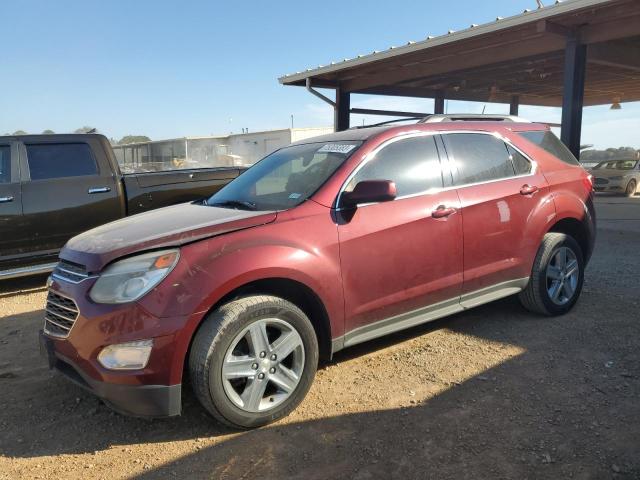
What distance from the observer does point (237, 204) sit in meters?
3.71

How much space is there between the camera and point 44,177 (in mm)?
6121

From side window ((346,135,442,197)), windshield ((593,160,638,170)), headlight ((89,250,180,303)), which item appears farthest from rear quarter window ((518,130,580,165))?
windshield ((593,160,638,170))

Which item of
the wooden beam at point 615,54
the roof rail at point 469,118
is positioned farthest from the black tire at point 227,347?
the wooden beam at point 615,54

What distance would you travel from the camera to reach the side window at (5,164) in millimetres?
5902

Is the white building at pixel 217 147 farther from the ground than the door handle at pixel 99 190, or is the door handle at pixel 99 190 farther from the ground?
the white building at pixel 217 147

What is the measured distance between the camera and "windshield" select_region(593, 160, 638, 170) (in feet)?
62.7

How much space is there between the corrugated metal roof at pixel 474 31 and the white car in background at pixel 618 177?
427 inches

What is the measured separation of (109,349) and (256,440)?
37.4 inches

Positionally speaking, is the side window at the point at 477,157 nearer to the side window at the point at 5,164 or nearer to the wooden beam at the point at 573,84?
the side window at the point at 5,164

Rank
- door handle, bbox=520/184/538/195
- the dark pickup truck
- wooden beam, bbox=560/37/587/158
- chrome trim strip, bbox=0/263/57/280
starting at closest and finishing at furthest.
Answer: door handle, bbox=520/184/538/195
chrome trim strip, bbox=0/263/57/280
the dark pickup truck
wooden beam, bbox=560/37/587/158

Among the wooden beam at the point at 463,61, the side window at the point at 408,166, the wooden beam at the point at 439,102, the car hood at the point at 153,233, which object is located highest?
the wooden beam at the point at 463,61

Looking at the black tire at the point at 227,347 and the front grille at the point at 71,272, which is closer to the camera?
the black tire at the point at 227,347

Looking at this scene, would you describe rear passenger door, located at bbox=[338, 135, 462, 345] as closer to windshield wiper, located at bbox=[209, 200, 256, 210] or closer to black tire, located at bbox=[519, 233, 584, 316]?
windshield wiper, located at bbox=[209, 200, 256, 210]

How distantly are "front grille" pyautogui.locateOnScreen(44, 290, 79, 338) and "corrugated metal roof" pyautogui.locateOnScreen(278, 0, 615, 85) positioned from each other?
8.38 metres
